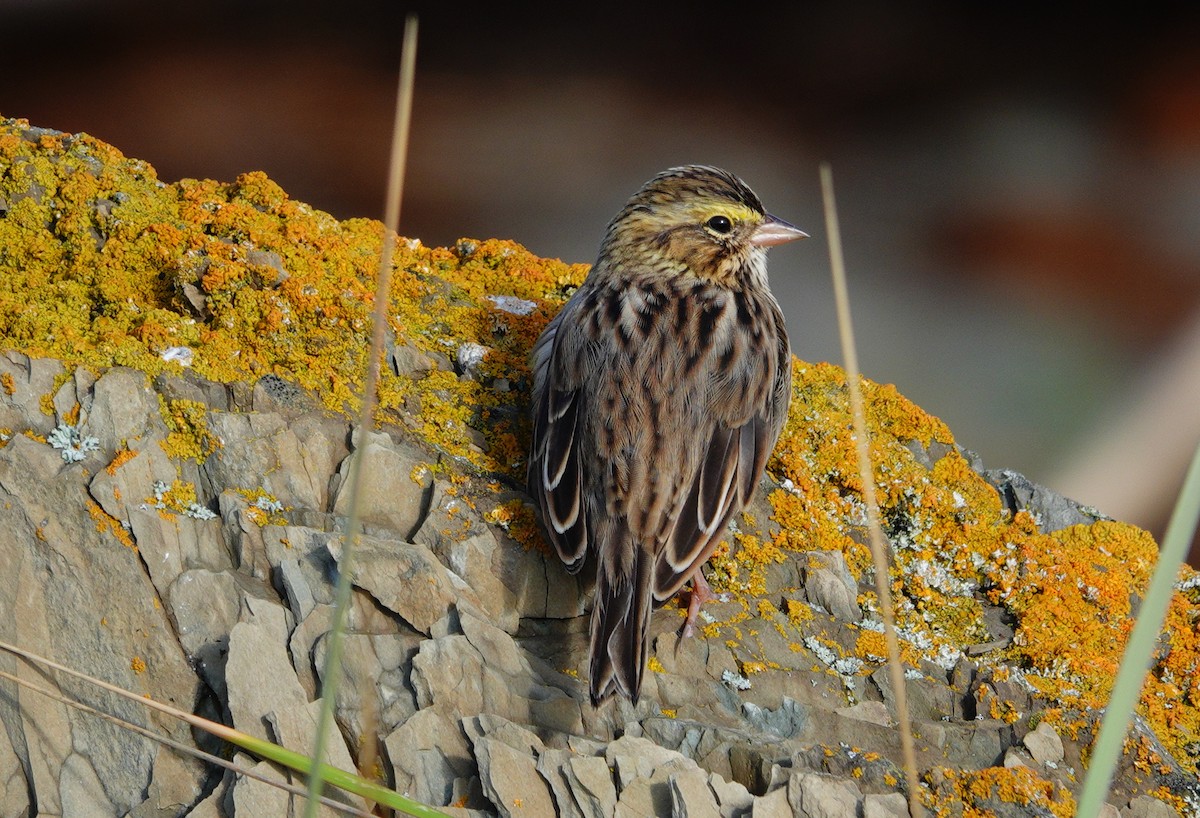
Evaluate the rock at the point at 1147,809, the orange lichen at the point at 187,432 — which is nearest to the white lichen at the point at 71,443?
the orange lichen at the point at 187,432

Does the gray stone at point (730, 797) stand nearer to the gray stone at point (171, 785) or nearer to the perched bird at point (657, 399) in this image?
the perched bird at point (657, 399)

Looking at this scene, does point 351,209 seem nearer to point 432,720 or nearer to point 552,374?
point 552,374

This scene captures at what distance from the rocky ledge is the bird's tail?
0.38ft

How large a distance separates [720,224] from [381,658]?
1.90m

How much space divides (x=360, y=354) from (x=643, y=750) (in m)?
1.51

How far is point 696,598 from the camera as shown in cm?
313

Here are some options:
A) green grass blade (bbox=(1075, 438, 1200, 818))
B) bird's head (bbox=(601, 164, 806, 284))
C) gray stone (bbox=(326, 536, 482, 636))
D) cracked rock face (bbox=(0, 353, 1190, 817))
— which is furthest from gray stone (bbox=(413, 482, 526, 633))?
green grass blade (bbox=(1075, 438, 1200, 818))

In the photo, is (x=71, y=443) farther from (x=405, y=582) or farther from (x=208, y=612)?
(x=405, y=582)

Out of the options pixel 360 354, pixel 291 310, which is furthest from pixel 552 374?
pixel 291 310

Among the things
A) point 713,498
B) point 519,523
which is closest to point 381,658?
point 519,523

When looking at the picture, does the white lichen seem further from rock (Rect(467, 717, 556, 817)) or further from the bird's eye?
the bird's eye

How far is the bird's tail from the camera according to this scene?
2713mm

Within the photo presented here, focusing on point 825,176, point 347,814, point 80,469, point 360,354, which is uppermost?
point 825,176

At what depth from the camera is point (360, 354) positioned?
352cm
